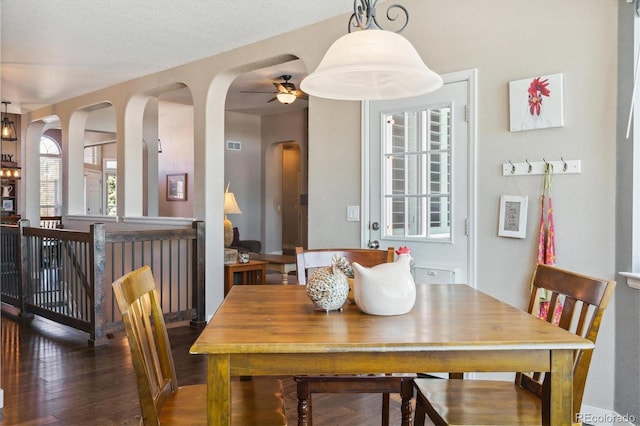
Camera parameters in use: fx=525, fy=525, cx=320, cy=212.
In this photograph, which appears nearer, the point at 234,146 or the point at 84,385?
the point at 84,385

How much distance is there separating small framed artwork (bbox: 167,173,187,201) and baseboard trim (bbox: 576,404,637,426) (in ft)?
28.1

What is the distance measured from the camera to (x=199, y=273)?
5023 mm

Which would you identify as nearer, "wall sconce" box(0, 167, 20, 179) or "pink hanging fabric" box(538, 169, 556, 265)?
"pink hanging fabric" box(538, 169, 556, 265)

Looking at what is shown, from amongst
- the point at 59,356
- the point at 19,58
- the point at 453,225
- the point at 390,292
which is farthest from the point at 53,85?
the point at 390,292

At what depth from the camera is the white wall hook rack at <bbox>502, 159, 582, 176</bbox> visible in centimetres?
283

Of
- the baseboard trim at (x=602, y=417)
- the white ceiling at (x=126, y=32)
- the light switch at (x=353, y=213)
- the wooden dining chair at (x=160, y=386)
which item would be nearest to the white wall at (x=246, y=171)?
the white ceiling at (x=126, y=32)

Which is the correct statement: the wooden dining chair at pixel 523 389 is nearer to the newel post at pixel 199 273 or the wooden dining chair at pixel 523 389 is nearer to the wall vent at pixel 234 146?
the newel post at pixel 199 273

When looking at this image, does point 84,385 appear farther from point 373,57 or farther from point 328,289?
point 373,57

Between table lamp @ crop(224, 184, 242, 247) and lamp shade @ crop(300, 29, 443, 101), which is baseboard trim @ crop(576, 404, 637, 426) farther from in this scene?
table lamp @ crop(224, 184, 242, 247)

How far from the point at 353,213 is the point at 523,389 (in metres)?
2.17

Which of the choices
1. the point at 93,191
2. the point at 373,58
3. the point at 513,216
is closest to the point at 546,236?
the point at 513,216

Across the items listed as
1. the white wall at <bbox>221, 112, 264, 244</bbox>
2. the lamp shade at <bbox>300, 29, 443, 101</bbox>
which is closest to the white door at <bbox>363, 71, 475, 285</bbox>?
the lamp shade at <bbox>300, 29, 443, 101</bbox>

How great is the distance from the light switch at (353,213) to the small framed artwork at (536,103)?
1.28 metres

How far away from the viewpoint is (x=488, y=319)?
1.67m
